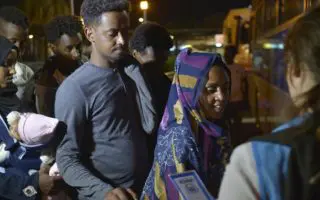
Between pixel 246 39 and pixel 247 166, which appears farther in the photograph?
pixel 246 39

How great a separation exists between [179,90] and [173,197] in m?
0.55

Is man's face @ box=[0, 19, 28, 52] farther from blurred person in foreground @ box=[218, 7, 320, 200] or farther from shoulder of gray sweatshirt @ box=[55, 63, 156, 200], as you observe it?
blurred person in foreground @ box=[218, 7, 320, 200]

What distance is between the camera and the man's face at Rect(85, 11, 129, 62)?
2779 mm

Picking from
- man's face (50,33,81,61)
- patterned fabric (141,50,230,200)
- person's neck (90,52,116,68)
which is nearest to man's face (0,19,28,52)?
man's face (50,33,81,61)

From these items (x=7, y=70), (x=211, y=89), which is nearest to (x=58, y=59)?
(x=7, y=70)

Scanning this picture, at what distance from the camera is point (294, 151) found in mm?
1228

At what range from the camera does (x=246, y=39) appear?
18859 mm

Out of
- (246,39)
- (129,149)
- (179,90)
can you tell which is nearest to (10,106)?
(129,149)

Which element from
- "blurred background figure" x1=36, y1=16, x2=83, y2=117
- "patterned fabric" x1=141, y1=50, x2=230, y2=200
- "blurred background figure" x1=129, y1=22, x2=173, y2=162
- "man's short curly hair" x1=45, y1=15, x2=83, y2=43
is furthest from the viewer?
"man's short curly hair" x1=45, y1=15, x2=83, y2=43

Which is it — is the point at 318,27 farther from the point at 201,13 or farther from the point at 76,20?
the point at 201,13

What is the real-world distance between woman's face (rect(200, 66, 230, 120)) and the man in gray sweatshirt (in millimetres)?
425

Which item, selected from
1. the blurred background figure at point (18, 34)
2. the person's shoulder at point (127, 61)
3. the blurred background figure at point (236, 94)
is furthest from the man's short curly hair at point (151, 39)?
the blurred background figure at point (236, 94)

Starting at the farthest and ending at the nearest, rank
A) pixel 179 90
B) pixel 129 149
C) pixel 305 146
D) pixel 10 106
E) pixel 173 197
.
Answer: pixel 10 106
pixel 129 149
pixel 179 90
pixel 173 197
pixel 305 146

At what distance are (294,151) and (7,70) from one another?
7.29ft
